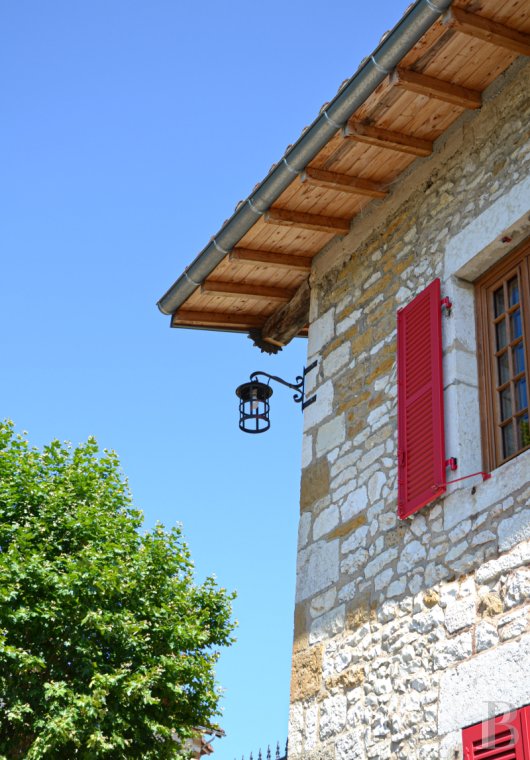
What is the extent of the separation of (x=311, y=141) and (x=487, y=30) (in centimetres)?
128

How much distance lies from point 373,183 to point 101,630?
→ 439cm

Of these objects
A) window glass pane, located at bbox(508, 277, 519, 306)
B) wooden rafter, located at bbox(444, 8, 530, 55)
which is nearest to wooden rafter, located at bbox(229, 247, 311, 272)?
window glass pane, located at bbox(508, 277, 519, 306)

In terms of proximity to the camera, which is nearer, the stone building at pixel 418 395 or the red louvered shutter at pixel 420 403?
the stone building at pixel 418 395

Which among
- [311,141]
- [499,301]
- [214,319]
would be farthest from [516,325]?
[214,319]

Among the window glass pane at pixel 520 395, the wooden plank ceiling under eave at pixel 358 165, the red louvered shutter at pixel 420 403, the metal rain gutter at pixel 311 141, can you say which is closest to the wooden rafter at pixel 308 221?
the wooden plank ceiling under eave at pixel 358 165

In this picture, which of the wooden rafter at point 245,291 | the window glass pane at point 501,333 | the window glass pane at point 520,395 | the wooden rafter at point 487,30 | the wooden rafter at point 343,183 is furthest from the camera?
the wooden rafter at point 245,291

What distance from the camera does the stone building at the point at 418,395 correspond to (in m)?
5.20

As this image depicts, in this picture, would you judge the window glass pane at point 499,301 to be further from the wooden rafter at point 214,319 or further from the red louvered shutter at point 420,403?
the wooden rafter at point 214,319

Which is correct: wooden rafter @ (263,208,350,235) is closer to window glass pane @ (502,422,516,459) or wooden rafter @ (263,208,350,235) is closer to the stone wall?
the stone wall

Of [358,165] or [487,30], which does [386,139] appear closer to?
[358,165]

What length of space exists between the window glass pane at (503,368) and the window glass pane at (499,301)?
0.28m

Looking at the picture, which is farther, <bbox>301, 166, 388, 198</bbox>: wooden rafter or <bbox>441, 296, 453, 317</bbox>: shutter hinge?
<bbox>301, 166, 388, 198</bbox>: wooden rafter

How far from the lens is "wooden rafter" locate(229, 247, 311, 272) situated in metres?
7.96

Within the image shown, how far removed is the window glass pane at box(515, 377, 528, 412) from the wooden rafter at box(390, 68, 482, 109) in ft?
6.09
